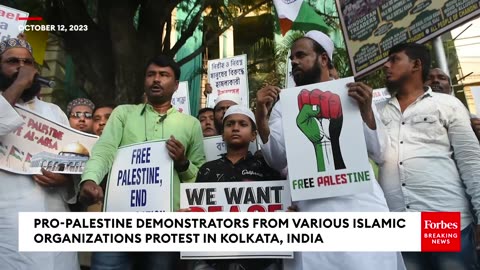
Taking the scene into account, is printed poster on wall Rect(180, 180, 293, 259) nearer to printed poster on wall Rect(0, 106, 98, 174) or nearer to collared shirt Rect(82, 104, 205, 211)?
collared shirt Rect(82, 104, 205, 211)

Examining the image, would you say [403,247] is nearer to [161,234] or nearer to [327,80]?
[327,80]

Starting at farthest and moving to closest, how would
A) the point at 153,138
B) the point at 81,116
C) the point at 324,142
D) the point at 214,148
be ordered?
the point at 81,116 → the point at 214,148 → the point at 153,138 → the point at 324,142

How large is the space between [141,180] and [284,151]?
73 cm

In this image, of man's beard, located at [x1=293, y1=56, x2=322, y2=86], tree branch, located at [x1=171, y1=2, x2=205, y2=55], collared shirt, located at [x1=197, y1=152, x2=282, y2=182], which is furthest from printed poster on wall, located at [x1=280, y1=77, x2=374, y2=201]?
tree branch, located at [x1=171, y1=2, x2=205, y2=55]

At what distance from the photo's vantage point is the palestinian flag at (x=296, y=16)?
341 centimetres

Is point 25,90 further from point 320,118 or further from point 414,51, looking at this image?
point 414,51

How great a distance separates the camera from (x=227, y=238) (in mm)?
2428

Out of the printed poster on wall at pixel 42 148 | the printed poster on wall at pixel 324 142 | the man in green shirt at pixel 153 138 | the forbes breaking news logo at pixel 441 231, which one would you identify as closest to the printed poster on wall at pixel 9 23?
the printed poster on wall at pixel 42 148

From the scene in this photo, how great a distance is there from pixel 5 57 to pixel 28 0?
1.65 m

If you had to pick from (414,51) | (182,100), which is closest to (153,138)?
(414,51)

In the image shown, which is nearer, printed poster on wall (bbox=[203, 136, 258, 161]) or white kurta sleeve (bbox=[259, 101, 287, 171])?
white kurta sleeve (bbox=[259, 101, 287, 171])

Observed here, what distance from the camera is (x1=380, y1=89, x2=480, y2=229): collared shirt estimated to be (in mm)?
2371

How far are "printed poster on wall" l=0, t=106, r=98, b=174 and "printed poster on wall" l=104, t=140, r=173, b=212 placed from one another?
0.67ft

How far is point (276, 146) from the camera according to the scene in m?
2.39
